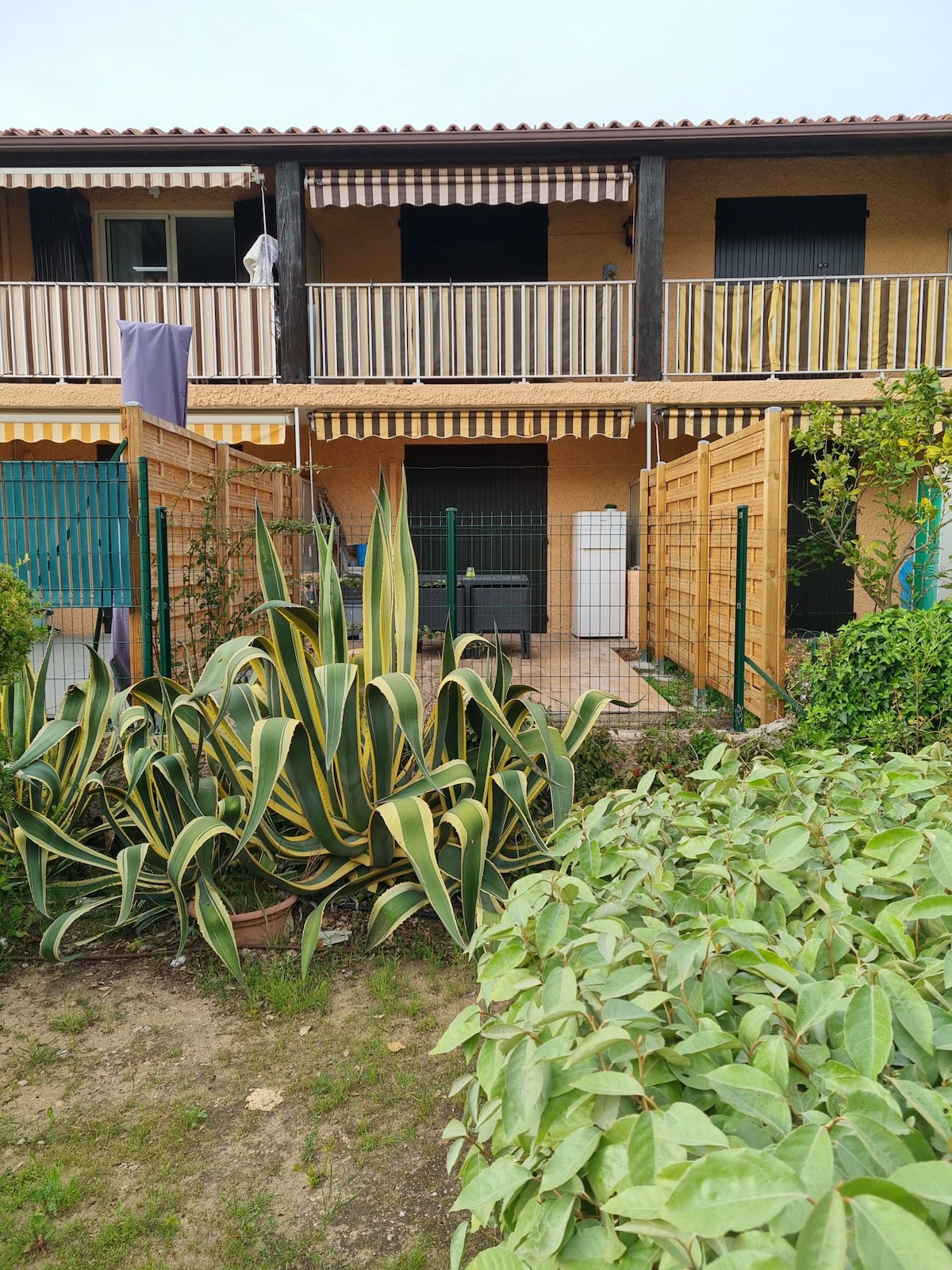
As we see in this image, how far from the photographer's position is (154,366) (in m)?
6.57

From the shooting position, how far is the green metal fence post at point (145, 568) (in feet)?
16.4

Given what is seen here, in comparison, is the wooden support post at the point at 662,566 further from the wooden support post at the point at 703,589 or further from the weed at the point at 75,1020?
the weed at the point at 75,1020

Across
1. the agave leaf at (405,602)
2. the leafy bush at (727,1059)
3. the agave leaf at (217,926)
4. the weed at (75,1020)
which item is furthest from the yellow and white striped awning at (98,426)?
the leafy bush at (727,1059)

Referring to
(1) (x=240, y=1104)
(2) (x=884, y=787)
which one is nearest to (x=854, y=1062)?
(2) (x=884, y=787)

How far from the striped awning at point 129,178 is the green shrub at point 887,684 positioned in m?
8.42

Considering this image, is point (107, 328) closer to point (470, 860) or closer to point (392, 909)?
point (392, 909)

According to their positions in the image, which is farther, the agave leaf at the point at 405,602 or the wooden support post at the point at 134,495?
the wooden support post at the point at 134,495

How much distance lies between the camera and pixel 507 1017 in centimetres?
130

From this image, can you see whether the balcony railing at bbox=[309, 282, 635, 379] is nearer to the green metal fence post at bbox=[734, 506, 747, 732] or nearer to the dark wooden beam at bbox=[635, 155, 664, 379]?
the dark wooden beam at bbox=[635, 155, 664, 379]

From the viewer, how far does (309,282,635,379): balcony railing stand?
1013 centimetres

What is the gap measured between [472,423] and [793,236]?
5.25 m

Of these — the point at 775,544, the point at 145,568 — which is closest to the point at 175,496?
the point at 145,568

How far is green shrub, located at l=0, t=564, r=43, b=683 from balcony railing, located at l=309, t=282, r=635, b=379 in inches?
279

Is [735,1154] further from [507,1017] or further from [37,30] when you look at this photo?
[37,30]
